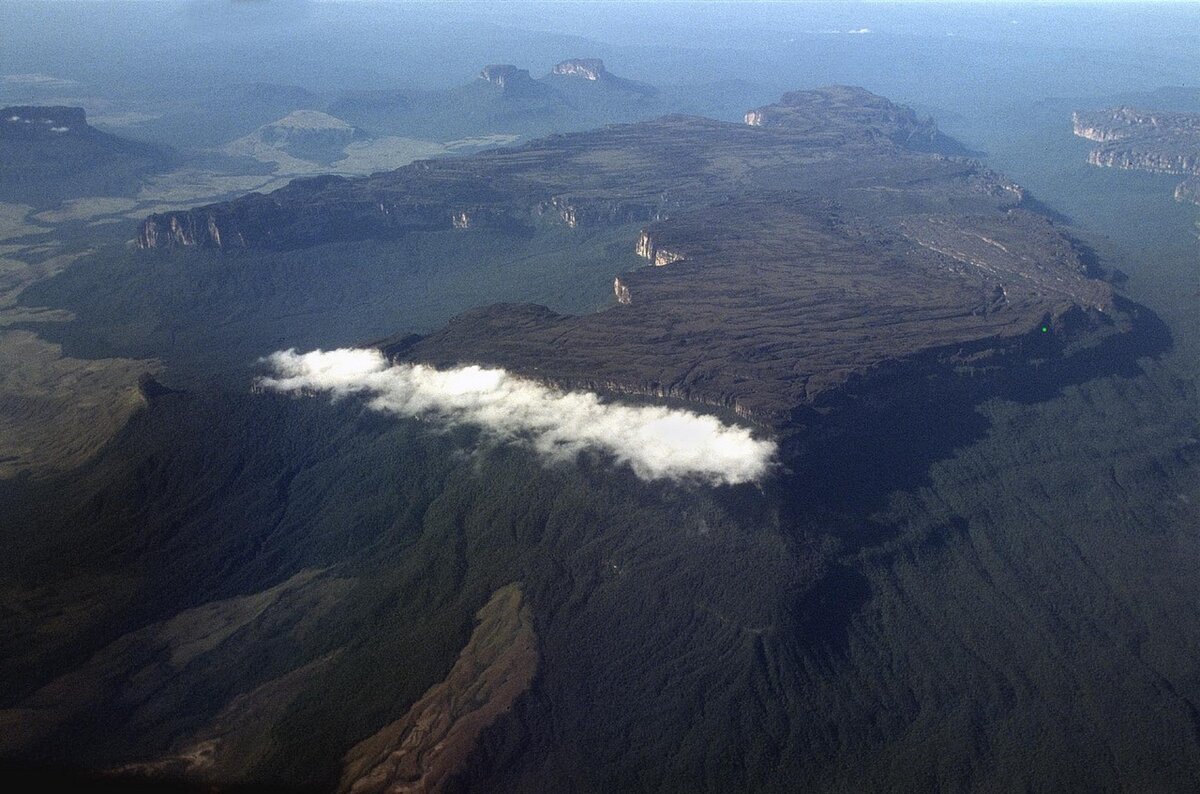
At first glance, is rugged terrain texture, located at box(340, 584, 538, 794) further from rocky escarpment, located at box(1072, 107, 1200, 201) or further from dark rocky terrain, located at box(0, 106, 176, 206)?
dark rocky terrain, located at box(0, 106, 176, 206)

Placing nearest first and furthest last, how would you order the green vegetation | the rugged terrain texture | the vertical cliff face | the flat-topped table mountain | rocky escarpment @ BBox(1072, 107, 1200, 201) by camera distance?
the rugged terrain texture → the flat-topped table mountain → the green vegetation → the vertical cliff face → rocky escarpment @ BBox(1072, 107, 1200, 201)

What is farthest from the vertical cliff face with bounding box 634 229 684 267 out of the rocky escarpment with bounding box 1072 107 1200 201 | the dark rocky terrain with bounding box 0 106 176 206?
the dark rocky terrain with bounding box 0 106 176 206

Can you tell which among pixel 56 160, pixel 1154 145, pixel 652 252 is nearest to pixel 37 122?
pixel 56 160

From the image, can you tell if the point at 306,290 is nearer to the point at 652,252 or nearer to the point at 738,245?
the point at 652,252

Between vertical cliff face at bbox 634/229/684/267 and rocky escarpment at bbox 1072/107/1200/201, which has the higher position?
rocky escarpment at bbox 1072/107/1200/201

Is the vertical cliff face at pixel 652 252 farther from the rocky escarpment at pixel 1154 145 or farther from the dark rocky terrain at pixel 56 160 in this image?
the dark rocky terrain at pixel 56 160

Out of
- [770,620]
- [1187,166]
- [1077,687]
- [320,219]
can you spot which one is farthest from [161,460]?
[1187,166]

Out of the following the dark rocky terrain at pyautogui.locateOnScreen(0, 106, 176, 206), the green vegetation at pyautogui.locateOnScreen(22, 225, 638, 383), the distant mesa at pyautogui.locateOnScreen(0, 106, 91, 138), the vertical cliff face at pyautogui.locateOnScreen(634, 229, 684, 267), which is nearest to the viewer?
the green vegetation at pyautogui.locateOnScreen(22, 225, 638, 383)
